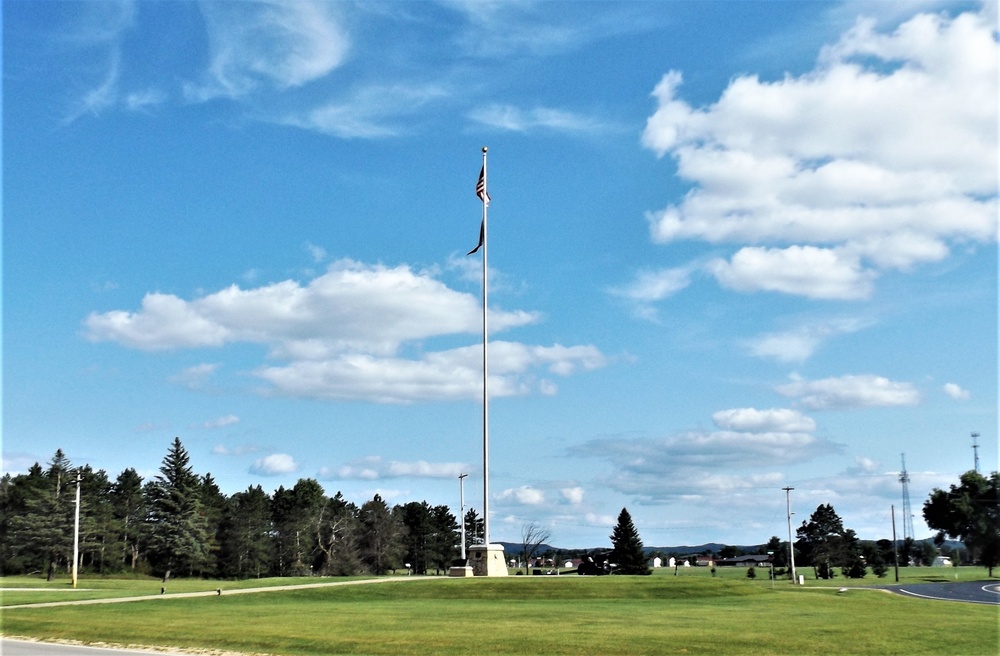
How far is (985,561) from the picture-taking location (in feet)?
358

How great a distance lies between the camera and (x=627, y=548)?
9125 cm

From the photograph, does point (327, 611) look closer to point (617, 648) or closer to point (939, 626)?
point (617, 648)

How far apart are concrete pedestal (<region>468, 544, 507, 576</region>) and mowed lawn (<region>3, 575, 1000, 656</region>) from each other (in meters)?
2.86

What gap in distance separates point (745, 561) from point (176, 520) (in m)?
124

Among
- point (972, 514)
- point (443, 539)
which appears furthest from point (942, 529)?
point (443, 539)

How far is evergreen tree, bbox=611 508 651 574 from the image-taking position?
89.2 meters

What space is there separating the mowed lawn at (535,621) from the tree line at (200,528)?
138ft

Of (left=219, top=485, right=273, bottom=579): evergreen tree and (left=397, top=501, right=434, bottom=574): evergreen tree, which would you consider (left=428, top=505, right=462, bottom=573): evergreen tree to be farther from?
(left=219, top=485, right=273, bottom=579): evergreen tree

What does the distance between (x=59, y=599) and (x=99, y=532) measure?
1869 inches

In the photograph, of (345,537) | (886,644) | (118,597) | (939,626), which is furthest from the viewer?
(345,537)

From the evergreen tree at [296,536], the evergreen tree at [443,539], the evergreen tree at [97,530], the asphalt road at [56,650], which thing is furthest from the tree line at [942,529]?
the asphalt road at [56,650]

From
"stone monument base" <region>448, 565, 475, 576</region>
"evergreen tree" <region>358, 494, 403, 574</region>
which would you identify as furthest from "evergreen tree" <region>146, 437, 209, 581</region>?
"stone monument base" <region>448, 565, 475, 576</region>

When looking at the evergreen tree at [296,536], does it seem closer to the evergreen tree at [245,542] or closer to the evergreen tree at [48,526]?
the evergreen tree at [245,542]

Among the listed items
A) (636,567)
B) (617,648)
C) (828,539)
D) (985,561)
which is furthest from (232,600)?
(985,561)
